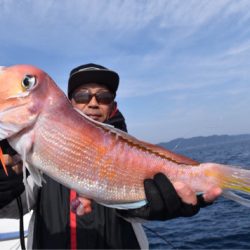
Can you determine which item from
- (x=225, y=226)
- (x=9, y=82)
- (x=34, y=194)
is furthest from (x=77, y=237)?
(x=225, y=226)

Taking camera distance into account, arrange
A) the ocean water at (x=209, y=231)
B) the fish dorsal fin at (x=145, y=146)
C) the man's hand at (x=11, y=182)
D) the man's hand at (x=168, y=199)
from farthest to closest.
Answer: the ocean water at (x=209, y=231), the man's hand at (x=11, y=182), the man's hand at (x=168, y=199), the fish dorsal fin at (x=145, y=146)

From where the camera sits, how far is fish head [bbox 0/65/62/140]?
9.31 ft

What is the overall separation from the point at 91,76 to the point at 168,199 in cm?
234

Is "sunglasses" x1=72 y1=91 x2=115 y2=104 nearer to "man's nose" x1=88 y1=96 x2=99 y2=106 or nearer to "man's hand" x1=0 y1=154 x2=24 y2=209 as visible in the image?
"man's nose" x1=88 y1=96 x2=99 y2=106

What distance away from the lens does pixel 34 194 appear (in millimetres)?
4227

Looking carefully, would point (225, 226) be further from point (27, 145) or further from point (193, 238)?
point (27, 145)

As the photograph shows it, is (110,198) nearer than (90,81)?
Yes

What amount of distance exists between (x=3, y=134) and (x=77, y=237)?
1.84m

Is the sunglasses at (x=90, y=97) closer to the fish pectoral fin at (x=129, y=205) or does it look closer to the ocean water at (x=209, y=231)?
the fish pectoral fin at (x=129, y=205)

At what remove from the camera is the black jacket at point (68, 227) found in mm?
4023

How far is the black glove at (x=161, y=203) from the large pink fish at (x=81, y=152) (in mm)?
84

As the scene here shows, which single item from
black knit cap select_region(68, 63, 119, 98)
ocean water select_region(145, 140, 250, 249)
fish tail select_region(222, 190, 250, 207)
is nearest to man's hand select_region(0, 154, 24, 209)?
black knit cap select_region(68, 63, 119, 98)

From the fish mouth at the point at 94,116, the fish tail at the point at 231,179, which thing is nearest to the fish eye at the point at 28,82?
the fish tail at the point at 231,179

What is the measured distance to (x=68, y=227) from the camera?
408 centimetres
